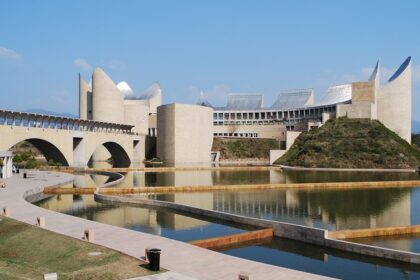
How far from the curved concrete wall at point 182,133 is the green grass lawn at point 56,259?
56.2 metres

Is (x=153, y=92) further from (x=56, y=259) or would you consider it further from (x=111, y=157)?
(x=56, y=259)

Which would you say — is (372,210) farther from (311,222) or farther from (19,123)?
(19,123)

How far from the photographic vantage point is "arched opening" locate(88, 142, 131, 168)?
7138 cm

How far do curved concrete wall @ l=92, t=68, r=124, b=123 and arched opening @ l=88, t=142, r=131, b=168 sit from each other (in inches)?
208

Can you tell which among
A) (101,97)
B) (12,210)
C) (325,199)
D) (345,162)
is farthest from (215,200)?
(101,97)

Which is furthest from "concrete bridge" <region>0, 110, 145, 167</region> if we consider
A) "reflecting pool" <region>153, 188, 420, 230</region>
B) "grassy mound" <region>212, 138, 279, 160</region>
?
"reflecting pool" <region>153, 188, 420, 230</region>

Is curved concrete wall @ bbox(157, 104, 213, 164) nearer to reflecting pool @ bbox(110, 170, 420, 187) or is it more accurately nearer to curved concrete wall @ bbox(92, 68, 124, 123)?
curved concrete wall @ bbox(92, 68, 124, 123)

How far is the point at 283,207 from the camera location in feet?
85.5

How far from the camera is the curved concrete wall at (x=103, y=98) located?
7694 centimetres

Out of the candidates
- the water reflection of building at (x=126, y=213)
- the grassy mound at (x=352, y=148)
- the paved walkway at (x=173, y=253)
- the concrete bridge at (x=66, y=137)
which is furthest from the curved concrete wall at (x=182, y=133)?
the paved walkway at (x=173, y=253)

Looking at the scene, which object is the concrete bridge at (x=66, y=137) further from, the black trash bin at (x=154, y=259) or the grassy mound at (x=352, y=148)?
the black trash bin at (x=154, y=259)

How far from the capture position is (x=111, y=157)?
80625 millimetres

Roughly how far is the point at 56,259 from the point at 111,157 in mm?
69215

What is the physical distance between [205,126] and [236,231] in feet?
188
